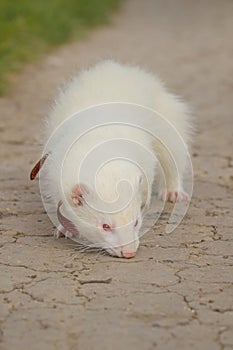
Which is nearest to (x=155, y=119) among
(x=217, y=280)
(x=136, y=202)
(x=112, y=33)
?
(x=136, y=202)

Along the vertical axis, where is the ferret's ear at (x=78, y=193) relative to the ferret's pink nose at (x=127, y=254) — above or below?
above

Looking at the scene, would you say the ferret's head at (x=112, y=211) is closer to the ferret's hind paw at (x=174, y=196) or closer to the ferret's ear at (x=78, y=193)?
the ferret's ear at (x=78, y=193)

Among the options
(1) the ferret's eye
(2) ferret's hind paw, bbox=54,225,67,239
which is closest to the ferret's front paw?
(2) ferret's hind paw, bbox=54,225,67,239

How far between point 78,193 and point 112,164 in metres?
0.25

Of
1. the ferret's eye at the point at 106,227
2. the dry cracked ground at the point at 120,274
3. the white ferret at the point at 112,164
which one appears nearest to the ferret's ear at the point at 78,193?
the white ferret at the point at 112,164

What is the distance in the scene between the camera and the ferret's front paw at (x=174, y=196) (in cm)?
585

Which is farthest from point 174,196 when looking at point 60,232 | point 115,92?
point 60,232

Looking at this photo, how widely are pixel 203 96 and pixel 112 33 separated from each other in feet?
18.3

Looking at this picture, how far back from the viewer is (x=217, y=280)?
432 centimetres

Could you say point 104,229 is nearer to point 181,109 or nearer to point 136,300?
point 136,300

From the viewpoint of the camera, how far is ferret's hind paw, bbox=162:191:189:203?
5.85m

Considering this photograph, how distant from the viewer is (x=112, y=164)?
Result: 180 inches

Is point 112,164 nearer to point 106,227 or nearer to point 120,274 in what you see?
point 106,227

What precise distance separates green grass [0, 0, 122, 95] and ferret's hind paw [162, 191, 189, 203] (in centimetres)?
382
